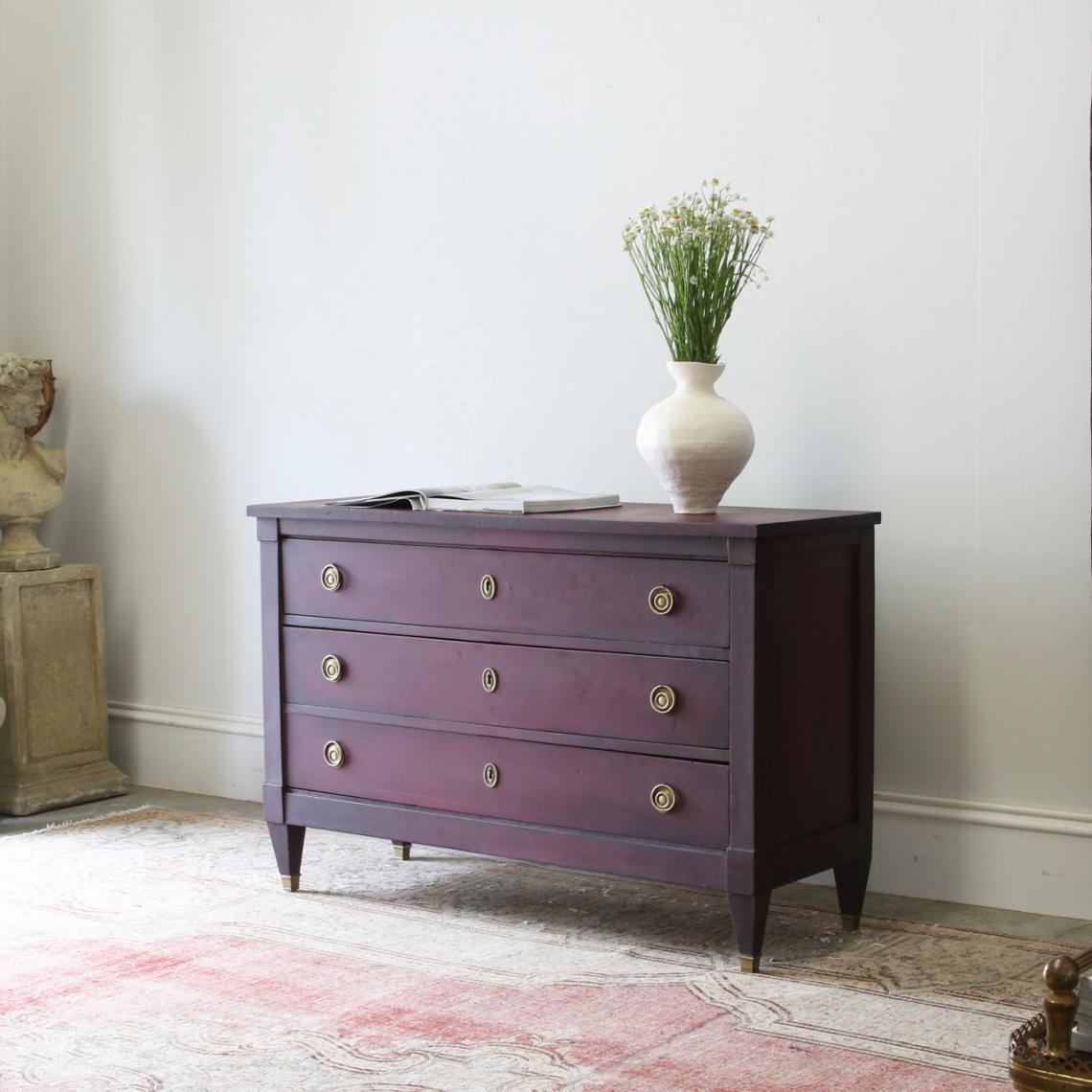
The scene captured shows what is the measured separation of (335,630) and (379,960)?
0.68 metres

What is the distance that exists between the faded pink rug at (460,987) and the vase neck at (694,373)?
39.1 inches

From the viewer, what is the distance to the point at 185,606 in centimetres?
418

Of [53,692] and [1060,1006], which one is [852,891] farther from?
[53,692]

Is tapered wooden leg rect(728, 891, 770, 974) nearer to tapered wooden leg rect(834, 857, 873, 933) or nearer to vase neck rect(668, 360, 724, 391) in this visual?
tapered wooden leg rect(834, 857, 873, 933)

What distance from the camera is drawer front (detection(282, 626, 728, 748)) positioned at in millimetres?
2662

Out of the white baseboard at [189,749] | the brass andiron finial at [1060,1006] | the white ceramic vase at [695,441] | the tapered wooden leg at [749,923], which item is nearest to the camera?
the brass andiron finial at [1060,1006]

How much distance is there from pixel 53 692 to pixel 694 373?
6.82ft

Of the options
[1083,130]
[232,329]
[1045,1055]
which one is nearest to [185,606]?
[232,329]

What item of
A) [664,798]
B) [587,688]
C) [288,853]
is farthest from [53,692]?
[664,798]

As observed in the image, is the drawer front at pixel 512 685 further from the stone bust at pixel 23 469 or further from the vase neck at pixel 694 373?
the stone bust at pixel 23 469

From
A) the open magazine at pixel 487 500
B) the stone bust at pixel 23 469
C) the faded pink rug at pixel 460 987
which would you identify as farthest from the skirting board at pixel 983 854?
the stone bust at pixel 23 469

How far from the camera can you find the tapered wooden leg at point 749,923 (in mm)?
2607

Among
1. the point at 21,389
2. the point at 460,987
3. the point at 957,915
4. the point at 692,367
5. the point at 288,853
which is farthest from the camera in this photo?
the point at 21,389

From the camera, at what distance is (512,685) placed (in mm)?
2852
